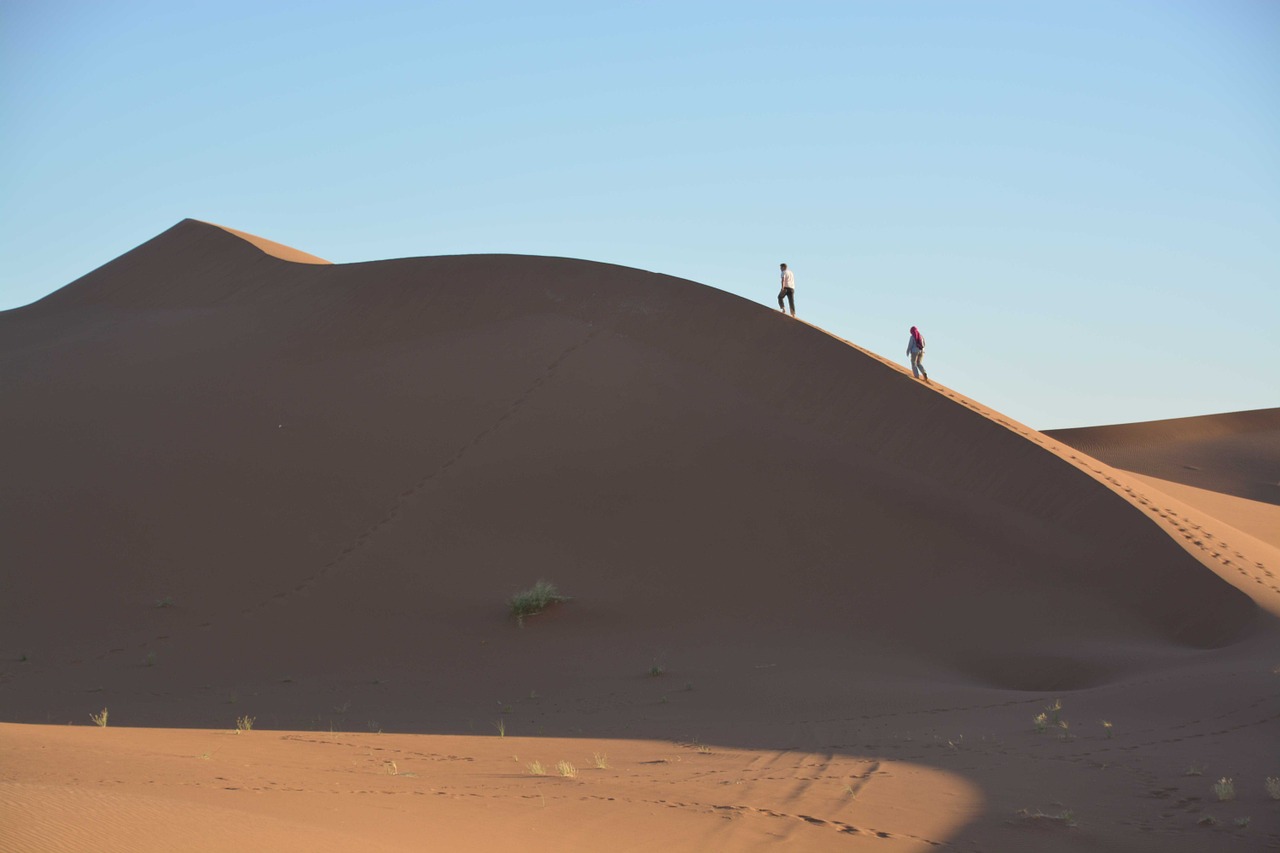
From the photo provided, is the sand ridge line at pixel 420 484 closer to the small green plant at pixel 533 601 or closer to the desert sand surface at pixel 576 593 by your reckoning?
the desert sand surface at pixel 576 593

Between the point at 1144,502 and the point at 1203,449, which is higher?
the point at 1203,449

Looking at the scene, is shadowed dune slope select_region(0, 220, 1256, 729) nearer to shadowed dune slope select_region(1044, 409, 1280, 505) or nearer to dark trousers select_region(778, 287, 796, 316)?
dark trousers select_region(778, 287, 796, 316)

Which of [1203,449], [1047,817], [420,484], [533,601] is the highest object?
[1203,449]

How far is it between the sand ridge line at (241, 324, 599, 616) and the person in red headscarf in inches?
265

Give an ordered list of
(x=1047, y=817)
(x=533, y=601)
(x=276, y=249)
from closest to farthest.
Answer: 1. (x=1047, y=817)
2. (x=533, y=601)
3. (x=276, y=249)

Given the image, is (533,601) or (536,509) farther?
(536,509)

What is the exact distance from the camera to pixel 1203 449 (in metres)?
43.6

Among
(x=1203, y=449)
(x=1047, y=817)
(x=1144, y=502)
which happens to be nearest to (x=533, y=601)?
(x=1047, y=817)

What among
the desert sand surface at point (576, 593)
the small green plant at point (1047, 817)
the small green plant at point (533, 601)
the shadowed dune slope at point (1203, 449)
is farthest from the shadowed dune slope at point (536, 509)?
the shadowed dune slope at point (1203, 449)

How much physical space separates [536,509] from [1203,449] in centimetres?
3434

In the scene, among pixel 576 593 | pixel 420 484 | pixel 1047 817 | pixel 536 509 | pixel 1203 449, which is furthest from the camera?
pixel 1203 449

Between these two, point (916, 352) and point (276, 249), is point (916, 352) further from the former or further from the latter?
point (276, 249)

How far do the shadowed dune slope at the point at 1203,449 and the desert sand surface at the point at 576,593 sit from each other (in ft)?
35.9

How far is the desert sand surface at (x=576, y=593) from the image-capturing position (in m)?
7.66
